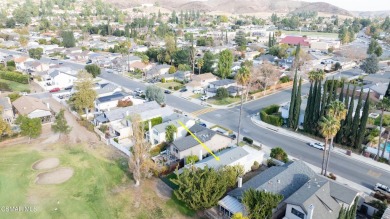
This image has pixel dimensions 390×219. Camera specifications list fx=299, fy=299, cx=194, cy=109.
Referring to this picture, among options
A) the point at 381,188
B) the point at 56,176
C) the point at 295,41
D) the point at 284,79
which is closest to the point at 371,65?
the point at 284,79

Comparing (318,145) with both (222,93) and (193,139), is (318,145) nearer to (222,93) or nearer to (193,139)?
(193,139)

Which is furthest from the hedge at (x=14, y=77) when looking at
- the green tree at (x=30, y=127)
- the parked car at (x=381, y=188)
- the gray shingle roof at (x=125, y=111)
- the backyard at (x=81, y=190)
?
the parked car at (x=381, y=188)

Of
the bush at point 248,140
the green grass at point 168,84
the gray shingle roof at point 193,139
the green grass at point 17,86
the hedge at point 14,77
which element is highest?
the hedge at point 14,77

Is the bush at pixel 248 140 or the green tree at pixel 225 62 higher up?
the green tree at pixel 225 62

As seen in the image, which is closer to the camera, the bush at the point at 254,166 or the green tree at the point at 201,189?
the green tree at the point at 201,189

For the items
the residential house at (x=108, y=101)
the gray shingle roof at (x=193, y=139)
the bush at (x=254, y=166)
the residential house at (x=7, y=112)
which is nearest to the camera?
the bush at (x=254, y=166)

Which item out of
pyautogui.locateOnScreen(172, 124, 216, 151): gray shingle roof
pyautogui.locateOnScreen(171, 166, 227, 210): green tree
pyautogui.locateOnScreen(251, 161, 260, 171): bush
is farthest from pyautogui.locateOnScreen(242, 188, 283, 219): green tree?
pyautogui.locateOnScreen(172, 124, 216, 151): gray shingle roof

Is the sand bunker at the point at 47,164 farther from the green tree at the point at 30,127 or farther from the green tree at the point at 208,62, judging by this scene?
the green tree at the point at 208,62
